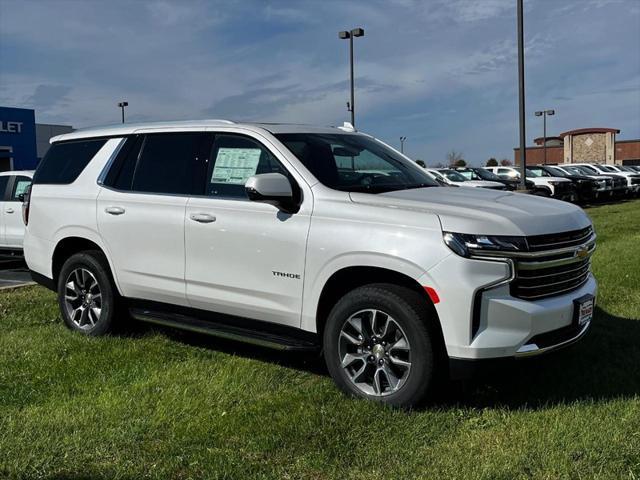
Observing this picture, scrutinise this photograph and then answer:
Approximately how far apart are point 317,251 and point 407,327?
0.80 m

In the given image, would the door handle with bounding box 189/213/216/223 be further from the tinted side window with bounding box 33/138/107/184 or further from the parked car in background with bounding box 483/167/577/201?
the parked car in background with bounding box 483/167/577/201

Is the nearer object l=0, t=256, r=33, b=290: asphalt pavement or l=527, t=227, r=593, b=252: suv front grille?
l=527, t=227, r=593, b=252: suv front grille

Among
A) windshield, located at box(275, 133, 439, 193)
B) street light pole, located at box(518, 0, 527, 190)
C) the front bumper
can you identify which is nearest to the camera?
the front bumper

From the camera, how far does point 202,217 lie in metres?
4.94

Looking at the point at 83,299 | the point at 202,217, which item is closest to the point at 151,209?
the point at 202,217

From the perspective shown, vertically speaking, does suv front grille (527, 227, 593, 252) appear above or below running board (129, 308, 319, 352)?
above

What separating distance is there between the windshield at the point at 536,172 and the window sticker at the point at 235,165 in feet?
71.5

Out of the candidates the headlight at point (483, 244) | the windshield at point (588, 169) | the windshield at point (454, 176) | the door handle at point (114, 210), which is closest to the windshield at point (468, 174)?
the windshield at point (454, 176)

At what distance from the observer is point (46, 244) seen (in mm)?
6238

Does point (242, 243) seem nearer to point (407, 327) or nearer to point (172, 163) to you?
point (172, 163)

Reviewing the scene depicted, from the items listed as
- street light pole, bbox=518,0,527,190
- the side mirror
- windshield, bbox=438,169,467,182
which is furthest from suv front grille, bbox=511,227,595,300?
windshield, bbox=438,169,467,182

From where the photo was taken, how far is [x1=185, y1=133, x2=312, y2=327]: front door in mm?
4504

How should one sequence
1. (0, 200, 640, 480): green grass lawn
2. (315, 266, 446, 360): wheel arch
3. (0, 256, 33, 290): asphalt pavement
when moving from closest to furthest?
(0, 200, 640, 480): green grass lawn → (315, 266, 446, 360): wheel arch → (0, 256, 33, 290): asphalt pavement

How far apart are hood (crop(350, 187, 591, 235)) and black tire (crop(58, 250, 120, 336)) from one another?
8.51 feet
